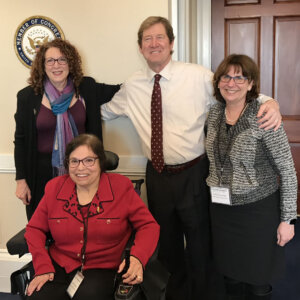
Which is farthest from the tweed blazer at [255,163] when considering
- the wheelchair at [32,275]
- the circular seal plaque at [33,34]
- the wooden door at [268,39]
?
the wooden door at [268,39]

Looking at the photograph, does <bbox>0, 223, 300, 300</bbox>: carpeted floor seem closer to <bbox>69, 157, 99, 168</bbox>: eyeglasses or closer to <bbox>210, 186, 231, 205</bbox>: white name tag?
<bbox>210, 186, 231, 205</bbox>: white name tag

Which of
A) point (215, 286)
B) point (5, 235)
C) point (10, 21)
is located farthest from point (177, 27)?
point (5, 235)

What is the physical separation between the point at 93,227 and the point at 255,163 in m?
0.84

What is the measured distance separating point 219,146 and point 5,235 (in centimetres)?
189

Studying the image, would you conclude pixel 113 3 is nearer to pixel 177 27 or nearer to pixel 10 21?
pixel 177 27

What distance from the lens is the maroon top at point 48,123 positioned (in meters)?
2.05

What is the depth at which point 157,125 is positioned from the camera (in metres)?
1.95

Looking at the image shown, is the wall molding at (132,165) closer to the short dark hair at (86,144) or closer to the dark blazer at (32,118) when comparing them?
the dark blazer at (32,118)

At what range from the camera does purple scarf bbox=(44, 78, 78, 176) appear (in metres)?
2.03

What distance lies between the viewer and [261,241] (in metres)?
1.69

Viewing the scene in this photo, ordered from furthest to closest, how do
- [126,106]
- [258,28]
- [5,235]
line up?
[258,28] < [5,235] < [126,106]

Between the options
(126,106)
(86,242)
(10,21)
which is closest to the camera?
(86,242)

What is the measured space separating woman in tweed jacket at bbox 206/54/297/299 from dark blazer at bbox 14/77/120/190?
76 cm

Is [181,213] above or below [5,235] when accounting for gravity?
above
